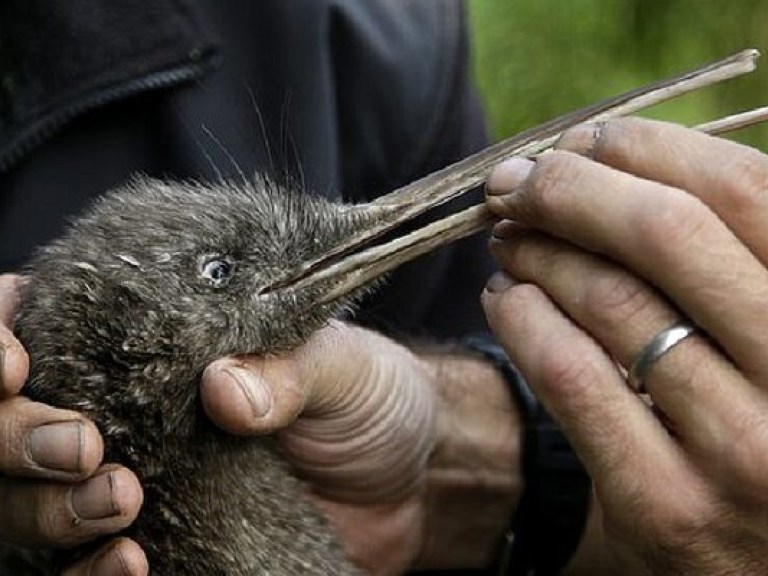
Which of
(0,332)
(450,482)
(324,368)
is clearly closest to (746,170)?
(324,368)

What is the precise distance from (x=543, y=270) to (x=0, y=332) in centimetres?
68

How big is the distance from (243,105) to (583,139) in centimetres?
112

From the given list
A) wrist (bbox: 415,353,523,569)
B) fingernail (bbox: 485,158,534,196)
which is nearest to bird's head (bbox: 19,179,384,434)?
fingernail (bbox: 485,158,534,196)

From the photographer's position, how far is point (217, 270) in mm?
2020

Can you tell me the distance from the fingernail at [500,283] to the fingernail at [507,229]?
6cm

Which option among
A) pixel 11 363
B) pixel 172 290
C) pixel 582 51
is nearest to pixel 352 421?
pixel 172 290

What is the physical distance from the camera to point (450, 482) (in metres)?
2.87

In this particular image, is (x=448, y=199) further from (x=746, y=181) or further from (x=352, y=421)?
(x=352, y=421)

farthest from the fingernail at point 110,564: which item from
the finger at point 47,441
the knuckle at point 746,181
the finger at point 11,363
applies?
the knuckle at point 746,181

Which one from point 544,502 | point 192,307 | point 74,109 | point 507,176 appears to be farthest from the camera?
point 544,502

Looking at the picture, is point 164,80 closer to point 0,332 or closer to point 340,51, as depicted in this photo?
point 340,51

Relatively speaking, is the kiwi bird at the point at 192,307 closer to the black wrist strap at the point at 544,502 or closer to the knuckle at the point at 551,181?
the knuckle at the point at 551,181

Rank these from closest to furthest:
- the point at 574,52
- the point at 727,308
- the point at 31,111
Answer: the point at 727,308 < the point at 31,111 < the point at 574,52

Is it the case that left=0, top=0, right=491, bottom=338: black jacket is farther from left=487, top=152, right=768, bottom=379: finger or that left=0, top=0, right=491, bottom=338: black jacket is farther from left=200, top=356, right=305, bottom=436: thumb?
left=487, top=152, right=768, bottom=379: finger
